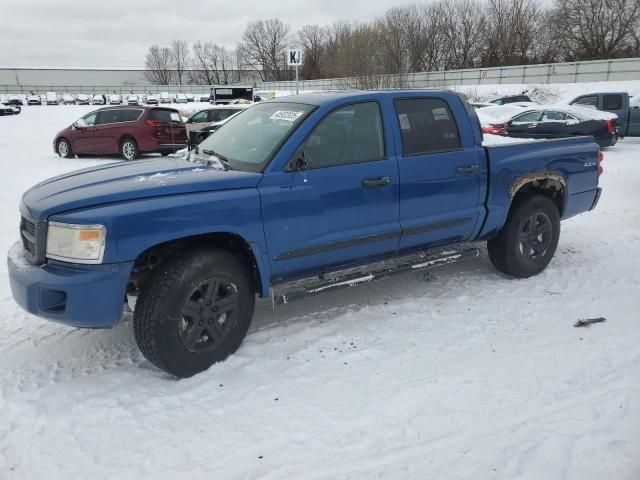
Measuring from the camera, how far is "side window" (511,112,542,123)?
583 inches

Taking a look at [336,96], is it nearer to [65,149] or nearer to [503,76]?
[65,149]

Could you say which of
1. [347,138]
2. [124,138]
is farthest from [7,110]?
[347,138]

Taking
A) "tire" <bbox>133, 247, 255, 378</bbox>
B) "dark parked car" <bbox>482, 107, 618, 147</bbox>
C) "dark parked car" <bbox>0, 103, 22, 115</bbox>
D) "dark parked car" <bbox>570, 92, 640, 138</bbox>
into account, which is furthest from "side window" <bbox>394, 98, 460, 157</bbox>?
"dark parked car" <bbox>0, 103, 22, 115</bbox>

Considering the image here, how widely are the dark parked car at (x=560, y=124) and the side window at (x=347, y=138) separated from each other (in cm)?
1090

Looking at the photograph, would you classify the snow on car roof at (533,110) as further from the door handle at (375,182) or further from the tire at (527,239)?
the door handle at (375,182)

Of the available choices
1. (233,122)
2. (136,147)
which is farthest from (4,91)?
(233,122)

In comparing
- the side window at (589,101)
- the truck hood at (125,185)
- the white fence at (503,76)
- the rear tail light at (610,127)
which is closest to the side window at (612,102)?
the side window at (589,101)

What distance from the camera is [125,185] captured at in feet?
11.0

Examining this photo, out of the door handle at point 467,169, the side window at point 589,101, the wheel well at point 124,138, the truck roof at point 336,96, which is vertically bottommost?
the wheel well at point 124,138

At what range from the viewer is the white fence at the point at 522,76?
28.1m

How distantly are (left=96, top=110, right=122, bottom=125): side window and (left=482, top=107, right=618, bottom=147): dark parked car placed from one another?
9.98 m

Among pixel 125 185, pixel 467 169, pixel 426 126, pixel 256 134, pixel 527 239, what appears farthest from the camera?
pixel 527 239

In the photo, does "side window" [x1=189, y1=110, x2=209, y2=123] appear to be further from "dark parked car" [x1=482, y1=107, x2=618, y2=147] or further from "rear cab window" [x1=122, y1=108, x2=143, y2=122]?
"dark parked car" [x1=482, y1=107, x2=618, y2=147]

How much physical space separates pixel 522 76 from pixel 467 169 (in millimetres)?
42204
